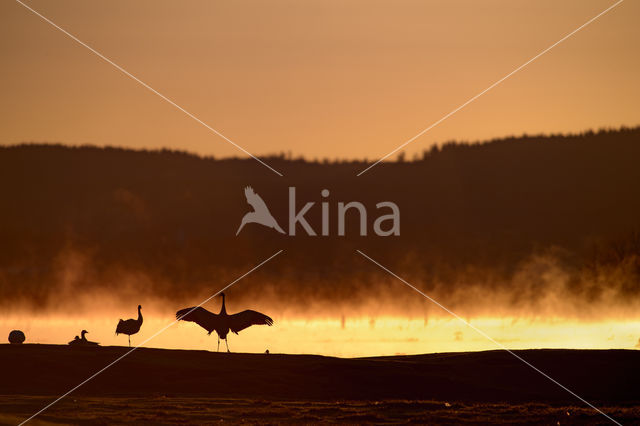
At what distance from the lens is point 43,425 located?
90.3 ft

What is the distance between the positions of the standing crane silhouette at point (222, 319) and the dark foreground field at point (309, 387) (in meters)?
1.42

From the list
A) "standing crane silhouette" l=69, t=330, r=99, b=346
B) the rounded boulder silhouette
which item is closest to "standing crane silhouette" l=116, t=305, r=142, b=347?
"standing crane silhouette" l=69, t=330, r=99, b=346

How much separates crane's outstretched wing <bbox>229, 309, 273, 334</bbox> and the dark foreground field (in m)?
1.52

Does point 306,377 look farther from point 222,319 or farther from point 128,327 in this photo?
point 128,327

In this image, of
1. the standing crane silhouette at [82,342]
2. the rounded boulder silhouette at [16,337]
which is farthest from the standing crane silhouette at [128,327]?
the rounded boulder silhouette at [16,337]

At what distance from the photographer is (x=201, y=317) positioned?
51.1 m

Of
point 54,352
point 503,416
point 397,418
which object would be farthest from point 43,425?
point 54,352

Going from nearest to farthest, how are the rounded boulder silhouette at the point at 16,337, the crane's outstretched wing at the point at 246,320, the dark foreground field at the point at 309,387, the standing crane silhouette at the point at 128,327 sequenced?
the dark foreground field at the point at 309,387 → the crane's outstretched wing at the point at 246,320 → the standing crane silhouette at the point at 128,327 → the rounded boulder silhouette at the point at 16,337

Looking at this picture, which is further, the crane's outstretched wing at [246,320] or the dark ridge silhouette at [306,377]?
the crane's outstretched wing at [246,320]

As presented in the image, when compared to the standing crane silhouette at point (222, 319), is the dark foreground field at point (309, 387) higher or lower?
lower

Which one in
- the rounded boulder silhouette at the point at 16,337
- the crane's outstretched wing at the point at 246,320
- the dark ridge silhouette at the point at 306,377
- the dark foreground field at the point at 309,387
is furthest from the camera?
the rounded boulder silhouette at the point at 16,337

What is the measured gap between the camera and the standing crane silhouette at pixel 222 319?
5066 centimetres

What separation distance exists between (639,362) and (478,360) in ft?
29.5

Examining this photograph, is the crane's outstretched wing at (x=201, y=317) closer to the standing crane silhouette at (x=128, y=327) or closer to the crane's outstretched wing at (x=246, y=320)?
the crane's outstretched wing at (x=246, y=320)
